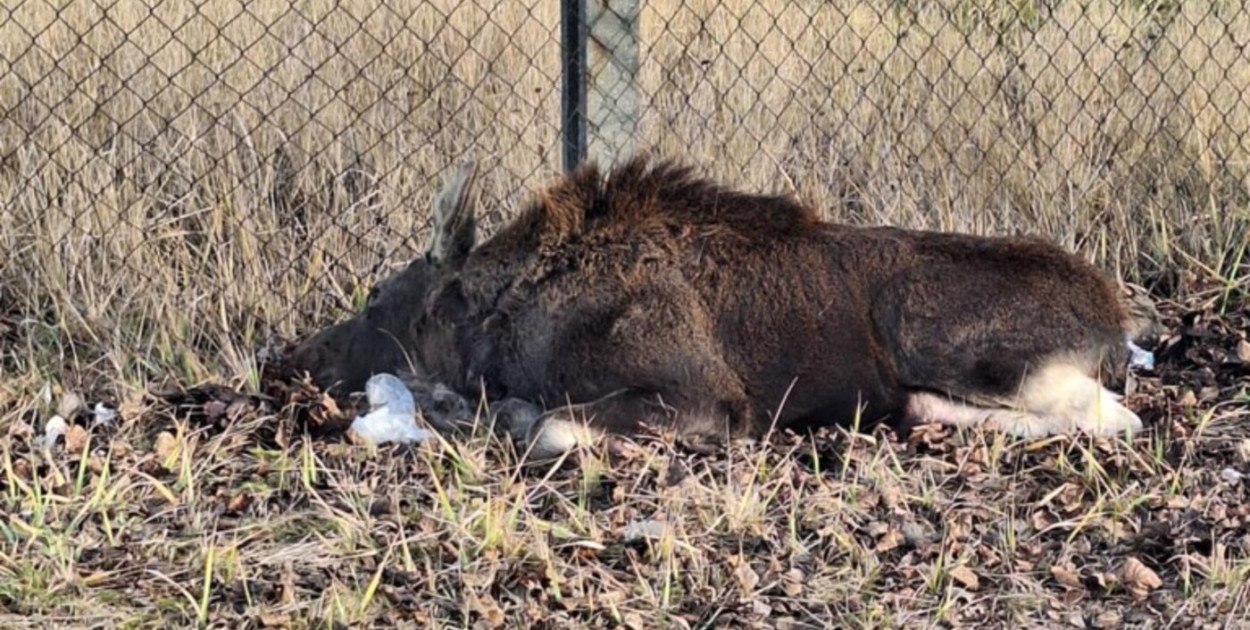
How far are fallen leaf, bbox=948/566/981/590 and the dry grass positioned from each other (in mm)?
44

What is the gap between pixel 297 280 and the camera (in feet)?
22.4

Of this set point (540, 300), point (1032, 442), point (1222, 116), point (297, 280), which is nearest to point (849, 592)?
point (1032, 442)

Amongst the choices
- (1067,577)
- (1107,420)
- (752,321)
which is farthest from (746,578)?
(1107,420)

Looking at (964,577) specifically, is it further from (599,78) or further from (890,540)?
(599,78)

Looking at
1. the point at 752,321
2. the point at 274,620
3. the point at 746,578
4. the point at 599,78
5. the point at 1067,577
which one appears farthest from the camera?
the point at 599,78

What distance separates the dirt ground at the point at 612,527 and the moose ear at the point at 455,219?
689 millimetres

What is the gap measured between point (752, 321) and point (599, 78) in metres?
1.54

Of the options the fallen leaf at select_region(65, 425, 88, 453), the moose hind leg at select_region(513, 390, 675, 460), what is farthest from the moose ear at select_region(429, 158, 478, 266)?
the fallen leaf at select_region(65, 425, 88, 453)

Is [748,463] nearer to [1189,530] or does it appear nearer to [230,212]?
[1189,530]

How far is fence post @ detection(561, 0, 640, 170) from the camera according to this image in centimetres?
670

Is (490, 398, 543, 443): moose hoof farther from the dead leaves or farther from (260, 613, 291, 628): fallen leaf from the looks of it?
the dead leaves

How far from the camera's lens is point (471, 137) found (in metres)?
7.66

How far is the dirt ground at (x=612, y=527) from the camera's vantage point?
4.32m

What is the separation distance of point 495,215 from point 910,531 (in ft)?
9.62
